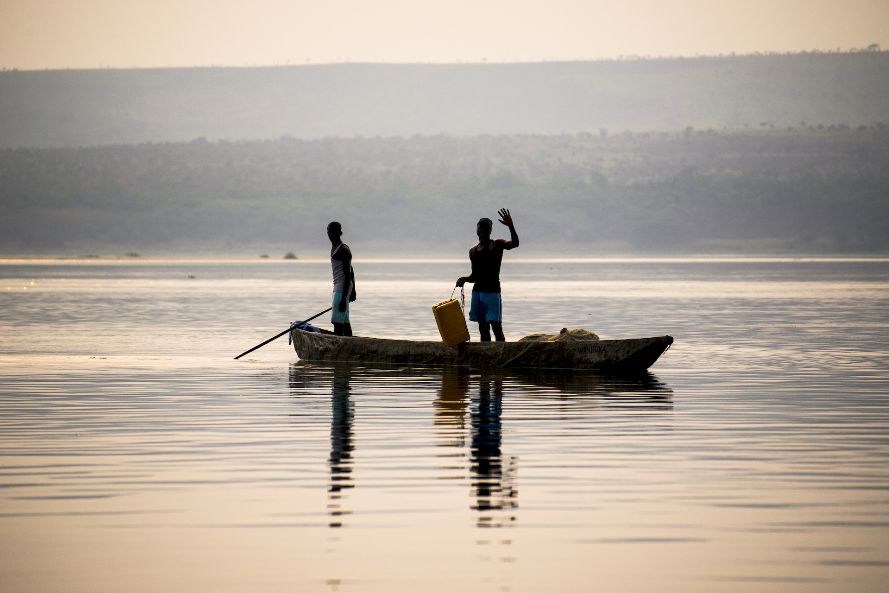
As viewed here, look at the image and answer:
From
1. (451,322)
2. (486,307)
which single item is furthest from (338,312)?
(486,307)

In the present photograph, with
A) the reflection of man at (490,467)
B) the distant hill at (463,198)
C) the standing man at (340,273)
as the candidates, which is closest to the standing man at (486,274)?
the standing man at (340,273)

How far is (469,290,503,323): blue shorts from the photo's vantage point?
21.6 meters

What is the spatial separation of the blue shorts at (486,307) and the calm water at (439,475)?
2.43 ft

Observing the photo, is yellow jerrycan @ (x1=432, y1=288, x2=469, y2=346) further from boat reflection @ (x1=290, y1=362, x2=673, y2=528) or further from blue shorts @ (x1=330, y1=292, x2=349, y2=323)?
blue shorts @ (x1=330, y1=292, x2=349, y2=323)

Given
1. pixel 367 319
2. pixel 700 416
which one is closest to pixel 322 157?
pixel 367 319

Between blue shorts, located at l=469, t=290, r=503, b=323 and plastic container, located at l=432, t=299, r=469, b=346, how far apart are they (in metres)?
0.17

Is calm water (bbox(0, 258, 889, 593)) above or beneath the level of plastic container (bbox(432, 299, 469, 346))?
beneath

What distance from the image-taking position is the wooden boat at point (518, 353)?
21.3 meters

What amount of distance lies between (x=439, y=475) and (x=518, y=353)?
9.52 metres

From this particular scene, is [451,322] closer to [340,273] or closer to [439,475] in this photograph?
[340,273]

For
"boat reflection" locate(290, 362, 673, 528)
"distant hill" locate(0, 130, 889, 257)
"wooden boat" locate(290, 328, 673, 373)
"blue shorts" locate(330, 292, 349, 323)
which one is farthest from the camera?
"distant hill" locate(0, 130, 889, 257)

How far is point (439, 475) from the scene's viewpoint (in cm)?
1240

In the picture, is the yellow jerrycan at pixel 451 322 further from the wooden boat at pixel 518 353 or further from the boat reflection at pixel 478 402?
the boat reflection at pixel 478 402

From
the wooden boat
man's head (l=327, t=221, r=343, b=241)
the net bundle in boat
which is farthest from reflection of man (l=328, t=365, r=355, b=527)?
the net bundle in boat
